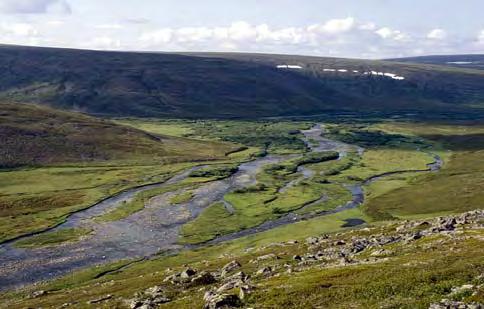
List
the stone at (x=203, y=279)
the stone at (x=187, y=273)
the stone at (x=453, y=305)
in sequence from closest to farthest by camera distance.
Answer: the stone at (x=453, y=305)
the stone at (x=203, y=279)
the stone at (x=187, y=273)

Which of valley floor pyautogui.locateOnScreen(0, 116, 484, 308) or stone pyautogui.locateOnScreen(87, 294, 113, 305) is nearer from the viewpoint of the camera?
valley floor pyautogui.locateOnScreen(0, 116, 484, 308)

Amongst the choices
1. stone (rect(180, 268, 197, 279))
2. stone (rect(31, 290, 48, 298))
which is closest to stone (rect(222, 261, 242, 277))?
stone (rect(180, 268, 197, 279))

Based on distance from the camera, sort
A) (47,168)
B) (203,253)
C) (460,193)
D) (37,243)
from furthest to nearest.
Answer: (47,168) → (460,193) → (37,243) → (203,253)

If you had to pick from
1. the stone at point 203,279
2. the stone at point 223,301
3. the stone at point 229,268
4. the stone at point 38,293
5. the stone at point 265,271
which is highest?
the stone at point 223,301

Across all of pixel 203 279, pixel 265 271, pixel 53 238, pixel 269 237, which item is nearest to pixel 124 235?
pixel 53 238

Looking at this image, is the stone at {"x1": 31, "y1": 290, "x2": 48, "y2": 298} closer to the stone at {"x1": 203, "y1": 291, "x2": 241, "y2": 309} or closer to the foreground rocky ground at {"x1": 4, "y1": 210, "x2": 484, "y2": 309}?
the foreground rocky ground at {"x1": 4, "y1": 210, "x2": 484, "y2": 309}

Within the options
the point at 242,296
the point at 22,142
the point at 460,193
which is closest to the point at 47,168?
the point at 22,142

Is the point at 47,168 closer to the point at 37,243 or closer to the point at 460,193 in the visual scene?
the point at 37,243

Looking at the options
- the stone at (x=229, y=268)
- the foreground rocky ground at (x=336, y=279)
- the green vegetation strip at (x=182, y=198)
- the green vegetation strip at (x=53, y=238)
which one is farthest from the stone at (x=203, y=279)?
the green vegetation strip at (x=182, y=198)

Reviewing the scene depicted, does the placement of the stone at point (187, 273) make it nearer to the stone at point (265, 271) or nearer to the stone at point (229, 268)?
the stone at point (229, 268)
